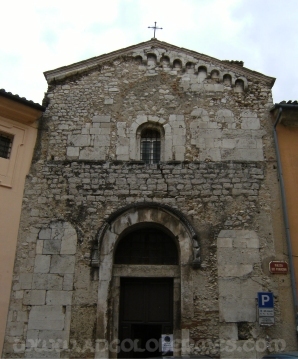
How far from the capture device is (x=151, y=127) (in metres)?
11.3

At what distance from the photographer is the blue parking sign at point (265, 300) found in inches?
358

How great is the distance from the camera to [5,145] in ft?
35.1

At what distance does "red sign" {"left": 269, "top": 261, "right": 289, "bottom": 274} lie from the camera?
9.47 m

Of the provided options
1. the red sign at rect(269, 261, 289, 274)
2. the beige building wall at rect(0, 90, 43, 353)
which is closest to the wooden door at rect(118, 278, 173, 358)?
the red sign at rect(269, 261, 289, 274)

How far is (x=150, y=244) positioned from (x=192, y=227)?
1.22 meters

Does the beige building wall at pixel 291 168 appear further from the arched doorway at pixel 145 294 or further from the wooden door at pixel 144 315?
the wooden door at pixel 144 315

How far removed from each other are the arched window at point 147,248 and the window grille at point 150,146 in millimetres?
1936

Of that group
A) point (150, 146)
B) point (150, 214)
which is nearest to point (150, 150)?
point (150, 146)

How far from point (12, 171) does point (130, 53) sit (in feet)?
16.2

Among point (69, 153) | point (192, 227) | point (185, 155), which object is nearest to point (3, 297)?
point (69, 153)

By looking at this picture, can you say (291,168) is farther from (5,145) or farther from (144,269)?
(5,145)

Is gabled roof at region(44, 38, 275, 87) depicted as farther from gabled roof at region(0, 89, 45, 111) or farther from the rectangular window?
the rectangular window

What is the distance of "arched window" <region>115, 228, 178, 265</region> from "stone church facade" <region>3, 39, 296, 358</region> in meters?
0.03

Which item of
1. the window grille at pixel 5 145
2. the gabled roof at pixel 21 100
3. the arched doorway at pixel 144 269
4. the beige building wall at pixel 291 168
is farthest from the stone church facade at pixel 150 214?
the window grille at pixel 5 145
